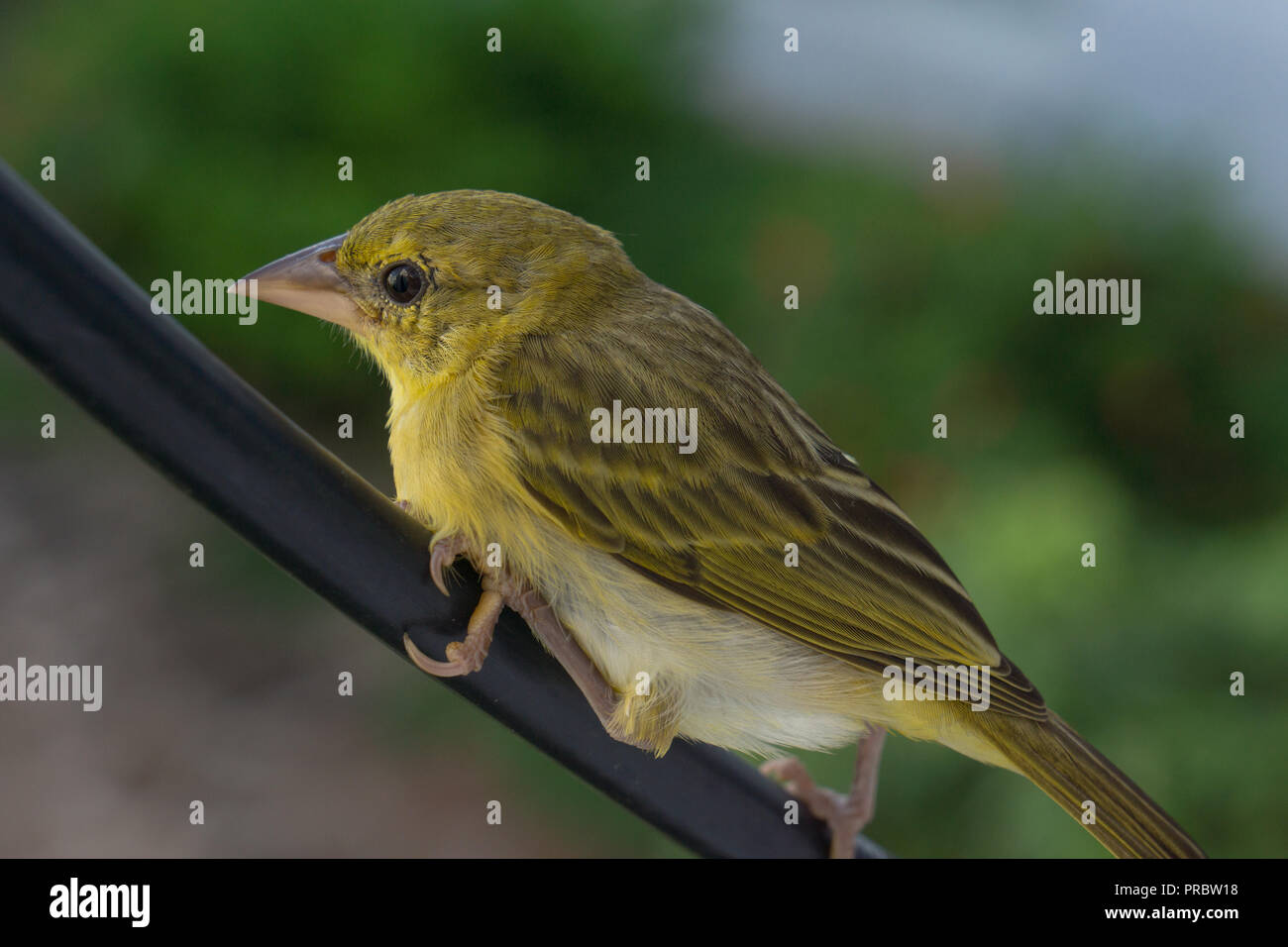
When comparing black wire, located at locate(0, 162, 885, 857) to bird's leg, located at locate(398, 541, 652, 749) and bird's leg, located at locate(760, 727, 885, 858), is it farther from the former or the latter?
bird's leg, located at locate(760, 727, 885, 858)

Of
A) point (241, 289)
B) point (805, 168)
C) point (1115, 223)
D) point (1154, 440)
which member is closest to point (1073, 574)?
point (1154, 440)

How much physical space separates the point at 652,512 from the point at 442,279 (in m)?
0.44

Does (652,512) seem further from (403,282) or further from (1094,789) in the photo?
(1094,789)

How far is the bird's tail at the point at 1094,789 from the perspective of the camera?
176 cm

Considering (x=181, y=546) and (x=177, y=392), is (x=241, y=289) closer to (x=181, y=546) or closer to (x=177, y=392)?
(x=177, y=392)

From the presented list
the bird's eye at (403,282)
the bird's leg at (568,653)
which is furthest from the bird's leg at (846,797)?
the bird's eye at (403,282)

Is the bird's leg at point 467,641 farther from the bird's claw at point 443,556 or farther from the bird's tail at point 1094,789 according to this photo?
the bird's tail at point 1094,789

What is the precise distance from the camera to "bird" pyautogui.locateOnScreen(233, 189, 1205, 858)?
1.70m

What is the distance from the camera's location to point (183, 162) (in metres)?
4.52

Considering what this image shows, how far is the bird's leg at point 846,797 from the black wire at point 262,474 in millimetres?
585

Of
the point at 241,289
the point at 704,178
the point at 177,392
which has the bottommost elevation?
the point at 177,392

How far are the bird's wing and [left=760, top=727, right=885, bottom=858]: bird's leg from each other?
0.25 m

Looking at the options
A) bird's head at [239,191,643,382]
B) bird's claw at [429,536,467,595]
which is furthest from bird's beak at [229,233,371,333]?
bird's claw at [429,536,467,595]

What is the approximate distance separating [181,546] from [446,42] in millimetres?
2315
